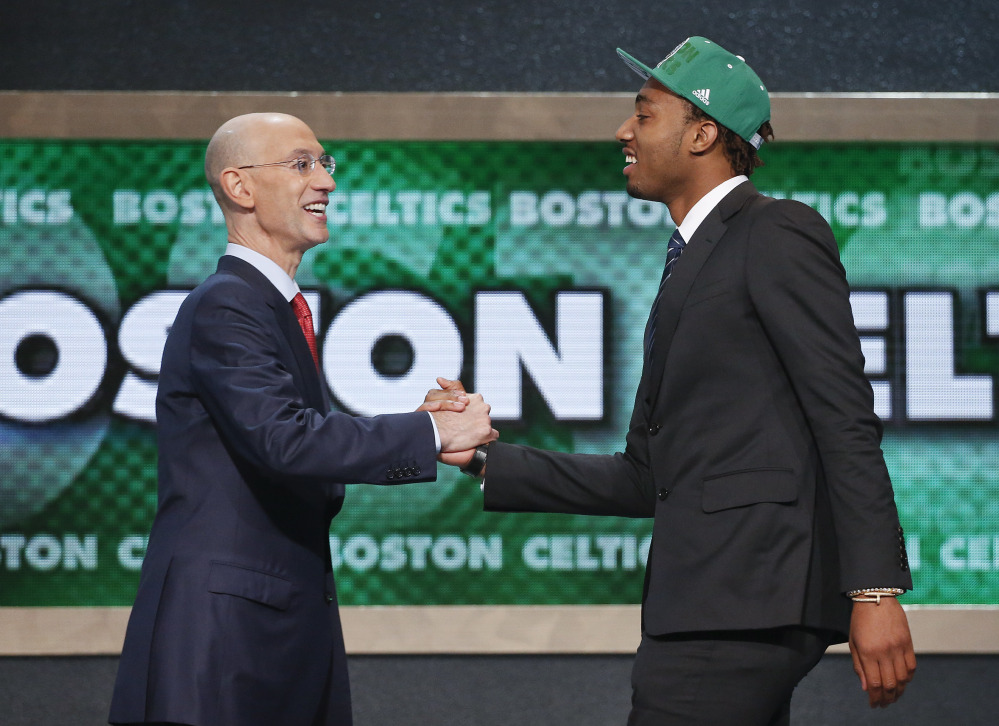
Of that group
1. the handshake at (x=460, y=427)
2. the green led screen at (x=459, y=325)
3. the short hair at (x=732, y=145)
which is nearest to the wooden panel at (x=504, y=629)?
the green led screen at (x=459, y=325)

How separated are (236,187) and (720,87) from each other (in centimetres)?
96

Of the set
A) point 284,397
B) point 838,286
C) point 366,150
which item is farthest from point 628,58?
point 366,150

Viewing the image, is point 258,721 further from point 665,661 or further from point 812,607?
point 812,607

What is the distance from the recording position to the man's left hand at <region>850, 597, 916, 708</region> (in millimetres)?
1609

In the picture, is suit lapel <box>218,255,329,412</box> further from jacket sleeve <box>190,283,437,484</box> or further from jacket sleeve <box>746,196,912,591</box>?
jacket sleeve <box>746,196,912,591</box>

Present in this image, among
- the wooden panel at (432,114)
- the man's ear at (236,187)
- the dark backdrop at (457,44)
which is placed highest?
the dark backdrop at (457,44)

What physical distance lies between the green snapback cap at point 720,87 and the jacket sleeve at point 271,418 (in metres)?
0.80

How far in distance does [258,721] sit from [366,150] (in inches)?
74.2

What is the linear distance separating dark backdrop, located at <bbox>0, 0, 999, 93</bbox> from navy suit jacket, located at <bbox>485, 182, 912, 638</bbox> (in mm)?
1633

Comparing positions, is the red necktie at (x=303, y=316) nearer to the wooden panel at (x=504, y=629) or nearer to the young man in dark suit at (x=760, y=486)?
the young man in dark suit at (x=760, y=486)

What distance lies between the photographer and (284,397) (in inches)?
75.5

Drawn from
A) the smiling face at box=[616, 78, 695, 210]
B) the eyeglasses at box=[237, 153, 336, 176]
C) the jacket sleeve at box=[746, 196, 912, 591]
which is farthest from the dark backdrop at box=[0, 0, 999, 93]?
the jacket sleeve at box=[746, 196, 912, 591]

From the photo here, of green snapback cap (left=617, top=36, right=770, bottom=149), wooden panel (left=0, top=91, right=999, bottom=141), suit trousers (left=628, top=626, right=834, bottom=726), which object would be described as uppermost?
wooden panel (left=0, top=91, right=999, bottom=141)

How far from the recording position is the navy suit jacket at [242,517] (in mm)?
1864
